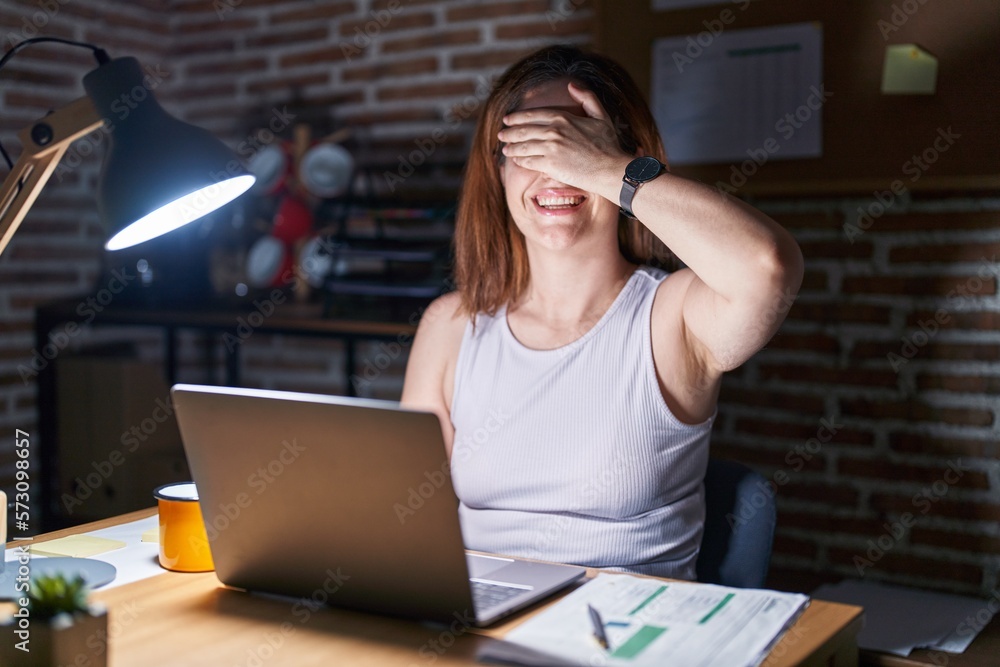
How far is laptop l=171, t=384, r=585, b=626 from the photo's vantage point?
92cm

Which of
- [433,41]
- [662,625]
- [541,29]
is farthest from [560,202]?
[433,41]

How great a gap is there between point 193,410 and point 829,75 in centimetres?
180

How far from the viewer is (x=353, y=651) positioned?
92 cm

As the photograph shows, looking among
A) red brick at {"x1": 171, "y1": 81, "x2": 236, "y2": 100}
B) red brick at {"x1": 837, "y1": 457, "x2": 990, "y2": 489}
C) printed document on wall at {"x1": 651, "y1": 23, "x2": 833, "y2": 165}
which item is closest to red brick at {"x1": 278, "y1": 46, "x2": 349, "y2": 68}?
red brick at {"x1": 171, "y1": 81, "x2": 236, "y2": 100}

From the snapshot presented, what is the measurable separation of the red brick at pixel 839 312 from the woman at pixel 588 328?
2.55ft

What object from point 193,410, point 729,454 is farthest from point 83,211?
point 193,410

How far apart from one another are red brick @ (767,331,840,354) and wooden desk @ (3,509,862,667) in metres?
1.39

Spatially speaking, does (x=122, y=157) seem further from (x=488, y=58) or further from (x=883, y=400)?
(x=488, y=58)

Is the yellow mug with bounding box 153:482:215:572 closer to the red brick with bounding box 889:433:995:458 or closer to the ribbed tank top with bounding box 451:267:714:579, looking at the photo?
the ribbed tank top with bounding box 451:267:714:579

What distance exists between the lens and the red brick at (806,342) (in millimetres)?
2342

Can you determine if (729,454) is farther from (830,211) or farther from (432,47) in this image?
(432,47)

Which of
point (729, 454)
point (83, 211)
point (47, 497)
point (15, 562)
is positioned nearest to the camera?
point (15, 562)

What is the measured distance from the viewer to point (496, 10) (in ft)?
9.32

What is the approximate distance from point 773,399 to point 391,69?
60.4 inches
